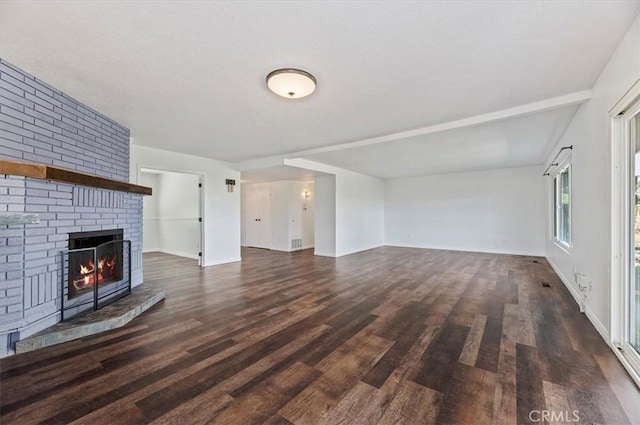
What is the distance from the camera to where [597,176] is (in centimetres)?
256

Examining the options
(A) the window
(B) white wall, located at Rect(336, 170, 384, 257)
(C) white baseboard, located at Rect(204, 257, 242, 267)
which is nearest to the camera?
(A) the window

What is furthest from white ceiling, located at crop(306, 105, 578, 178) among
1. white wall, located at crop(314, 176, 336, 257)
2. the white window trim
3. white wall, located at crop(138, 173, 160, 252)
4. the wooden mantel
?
white wall, located at crop(138, 173, 160, 252)

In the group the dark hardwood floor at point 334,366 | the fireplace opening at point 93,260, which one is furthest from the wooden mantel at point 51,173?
the dark hardwood floor at point 334,366

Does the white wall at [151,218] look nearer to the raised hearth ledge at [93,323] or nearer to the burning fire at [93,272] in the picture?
the burning fire at [93,272]

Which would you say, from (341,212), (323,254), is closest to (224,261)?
(323,254)

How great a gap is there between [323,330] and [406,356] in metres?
0.81

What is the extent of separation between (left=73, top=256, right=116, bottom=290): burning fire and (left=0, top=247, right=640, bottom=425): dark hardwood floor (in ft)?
2.33

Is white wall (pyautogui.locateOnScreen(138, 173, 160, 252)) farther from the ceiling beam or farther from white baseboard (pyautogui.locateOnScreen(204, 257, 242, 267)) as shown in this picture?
the ceiling beam

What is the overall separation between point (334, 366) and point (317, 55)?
2.39 meters

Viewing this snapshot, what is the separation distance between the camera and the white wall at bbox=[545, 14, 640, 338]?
198 cm

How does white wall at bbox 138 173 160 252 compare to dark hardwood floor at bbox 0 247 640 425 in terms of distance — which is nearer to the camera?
dark hardwood floor at bbox 0 247 640 425

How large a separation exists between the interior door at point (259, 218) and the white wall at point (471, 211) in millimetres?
4116

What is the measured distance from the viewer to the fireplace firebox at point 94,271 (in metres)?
2.73

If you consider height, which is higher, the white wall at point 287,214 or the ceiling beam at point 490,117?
the ceiling beam at point 490,117
